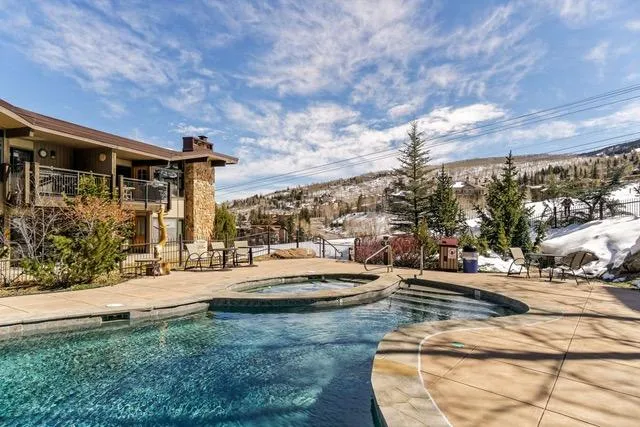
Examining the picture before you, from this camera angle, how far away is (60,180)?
13.2m

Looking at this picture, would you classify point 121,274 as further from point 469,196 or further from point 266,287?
point 469,196

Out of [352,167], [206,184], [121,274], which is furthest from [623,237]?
[352,167]

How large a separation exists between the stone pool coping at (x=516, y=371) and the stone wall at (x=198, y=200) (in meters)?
17.0

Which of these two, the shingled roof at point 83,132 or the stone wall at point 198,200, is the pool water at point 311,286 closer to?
the shingled roof at point 83,132

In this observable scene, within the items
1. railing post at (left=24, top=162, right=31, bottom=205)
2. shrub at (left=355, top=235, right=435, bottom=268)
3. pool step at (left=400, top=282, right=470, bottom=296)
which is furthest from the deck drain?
shrub at (left=355, top=235, right=435, bottom=268)

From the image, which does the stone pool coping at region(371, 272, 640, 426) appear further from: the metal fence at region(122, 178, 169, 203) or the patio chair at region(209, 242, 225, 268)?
the metal fence at region(122, 178, 169, 203)

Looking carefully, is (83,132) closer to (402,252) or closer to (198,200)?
(198,200)

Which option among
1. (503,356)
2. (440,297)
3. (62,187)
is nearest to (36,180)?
(62,187)

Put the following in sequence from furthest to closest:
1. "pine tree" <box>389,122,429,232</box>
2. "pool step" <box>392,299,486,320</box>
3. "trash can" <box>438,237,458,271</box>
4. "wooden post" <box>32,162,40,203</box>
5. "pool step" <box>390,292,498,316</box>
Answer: "pine tree" <box>389,122,429,232</box> < "wooden post" <box>32,162,40,203</box> < "trash can" <box>438,237,458,271</box> < "pool step" <box>390,292,498,316</box> < "pool step" <box>392,299,486,320</box>

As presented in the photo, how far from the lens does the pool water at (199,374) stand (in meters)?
3.41

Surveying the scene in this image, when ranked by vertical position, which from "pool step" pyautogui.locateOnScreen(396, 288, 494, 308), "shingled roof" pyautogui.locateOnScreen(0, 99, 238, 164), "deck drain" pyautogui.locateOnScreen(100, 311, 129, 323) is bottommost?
"pool step" pyautogui.locateOnScreen(396, 288, 494, 308)

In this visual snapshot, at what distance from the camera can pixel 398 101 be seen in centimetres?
2284

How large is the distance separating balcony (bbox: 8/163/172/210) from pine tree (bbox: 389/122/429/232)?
12.1 meters

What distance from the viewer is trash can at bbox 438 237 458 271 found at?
11195 millimetres
